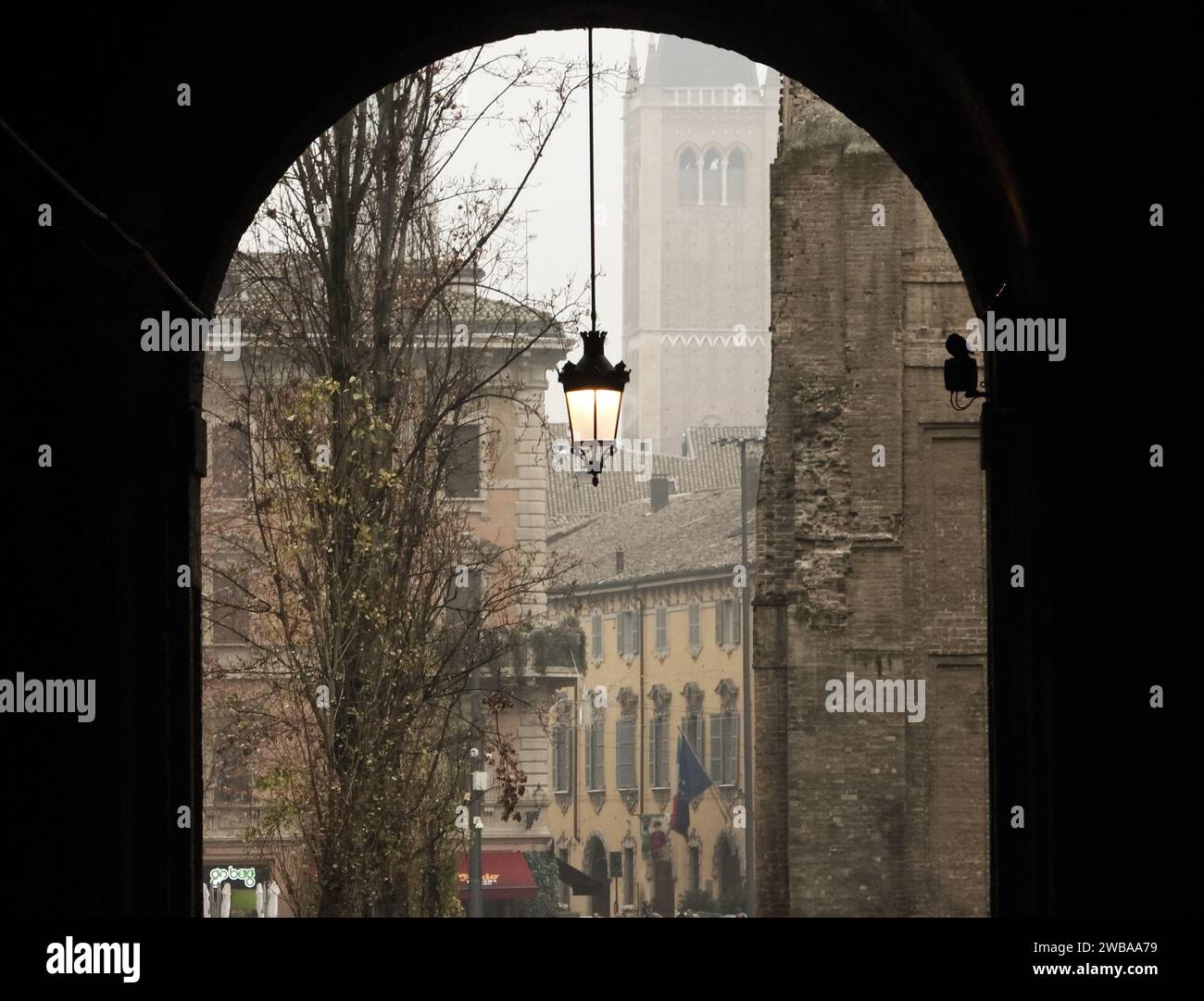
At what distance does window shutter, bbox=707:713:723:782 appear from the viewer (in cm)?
6806

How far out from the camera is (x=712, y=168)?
136500 mm

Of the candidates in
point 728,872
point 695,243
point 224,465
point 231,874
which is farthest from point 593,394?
point 695,243

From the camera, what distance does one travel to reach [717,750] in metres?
68.1

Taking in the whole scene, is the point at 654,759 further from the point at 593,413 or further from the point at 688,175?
the point at 688,175

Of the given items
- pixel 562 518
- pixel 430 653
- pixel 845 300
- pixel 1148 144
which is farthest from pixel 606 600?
pixel 1148 144

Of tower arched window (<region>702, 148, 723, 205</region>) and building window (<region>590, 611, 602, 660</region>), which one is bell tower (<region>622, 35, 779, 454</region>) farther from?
building window (<region>590, 611, 602, 660</region>)

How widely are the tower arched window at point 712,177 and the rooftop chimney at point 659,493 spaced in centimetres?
5737

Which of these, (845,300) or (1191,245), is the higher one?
(845,300)

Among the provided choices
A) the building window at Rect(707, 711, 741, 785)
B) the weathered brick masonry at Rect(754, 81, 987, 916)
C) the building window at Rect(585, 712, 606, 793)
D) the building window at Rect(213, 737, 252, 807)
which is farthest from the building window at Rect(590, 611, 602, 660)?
the weathered brick masonry at Rect(754, 81, 987, 916)

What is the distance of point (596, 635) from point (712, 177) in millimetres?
67063

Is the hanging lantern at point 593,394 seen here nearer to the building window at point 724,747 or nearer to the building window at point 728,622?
the building window at point 728,622

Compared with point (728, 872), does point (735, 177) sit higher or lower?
higher
